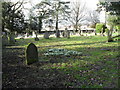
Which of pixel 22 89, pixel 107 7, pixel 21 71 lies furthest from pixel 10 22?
pixel 22 89

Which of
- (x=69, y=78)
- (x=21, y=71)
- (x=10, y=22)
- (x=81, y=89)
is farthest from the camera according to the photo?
(x=10, y=22)

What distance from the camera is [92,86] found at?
13.6 ft

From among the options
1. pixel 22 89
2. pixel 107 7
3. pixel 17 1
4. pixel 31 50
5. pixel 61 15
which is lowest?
pixel 22 89

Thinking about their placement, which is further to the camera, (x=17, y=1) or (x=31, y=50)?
(x=17, y=1)

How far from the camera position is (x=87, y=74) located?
17.0 feet

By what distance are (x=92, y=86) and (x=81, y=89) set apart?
16.2 inches

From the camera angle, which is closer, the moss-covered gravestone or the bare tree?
the moss-covered gravestone

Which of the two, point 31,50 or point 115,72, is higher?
point 31,50

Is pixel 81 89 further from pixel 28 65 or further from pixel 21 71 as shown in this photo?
pixel 28 65

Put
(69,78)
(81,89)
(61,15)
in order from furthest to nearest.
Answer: (61,15) < (69,78) < (81,89)

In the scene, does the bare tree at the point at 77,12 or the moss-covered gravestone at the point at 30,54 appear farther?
the bare tree at the point at 77,12

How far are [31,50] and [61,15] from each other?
30.3 meters

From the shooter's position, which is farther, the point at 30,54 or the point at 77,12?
the point at 77,12

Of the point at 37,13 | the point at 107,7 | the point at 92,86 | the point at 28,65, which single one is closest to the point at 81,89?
the point at 92,86
